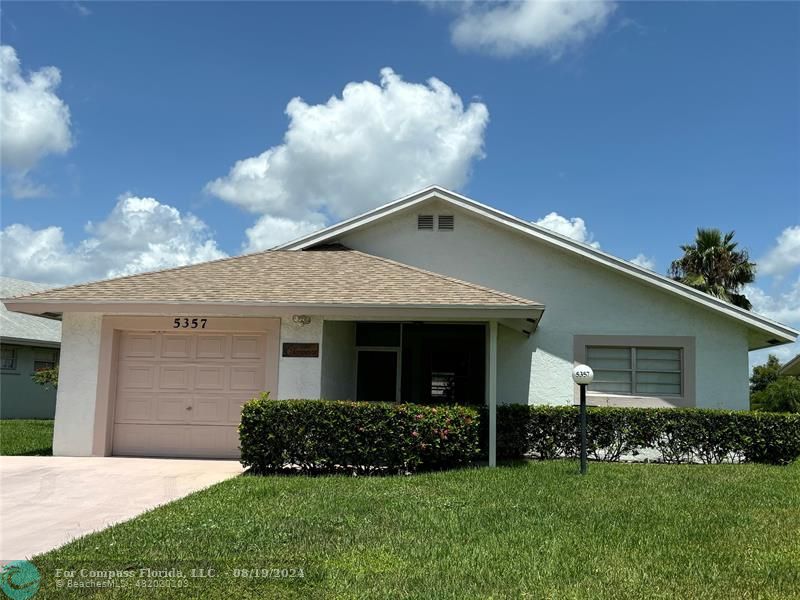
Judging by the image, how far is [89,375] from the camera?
12.5 metres

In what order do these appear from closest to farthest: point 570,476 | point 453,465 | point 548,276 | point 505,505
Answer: point 505,505
point 570,476
point 453,465
point 548,276

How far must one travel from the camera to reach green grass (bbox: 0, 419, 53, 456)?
1320cm

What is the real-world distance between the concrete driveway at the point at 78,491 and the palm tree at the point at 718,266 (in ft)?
70.2

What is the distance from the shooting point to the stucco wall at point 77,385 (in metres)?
12.4

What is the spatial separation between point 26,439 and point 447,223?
10539 mm

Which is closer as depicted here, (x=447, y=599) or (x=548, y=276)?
(x=447, y=599)

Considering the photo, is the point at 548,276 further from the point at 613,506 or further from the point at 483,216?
the point at 613,506

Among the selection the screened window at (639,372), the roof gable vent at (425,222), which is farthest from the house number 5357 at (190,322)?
the screened window at (639,372)

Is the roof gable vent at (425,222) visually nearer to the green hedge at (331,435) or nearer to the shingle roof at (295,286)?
the shingle roof at (295,286)

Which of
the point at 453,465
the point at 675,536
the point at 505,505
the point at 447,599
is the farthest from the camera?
the point at 453,465

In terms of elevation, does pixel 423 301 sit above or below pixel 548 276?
below

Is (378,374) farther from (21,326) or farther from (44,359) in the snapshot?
(44,359)

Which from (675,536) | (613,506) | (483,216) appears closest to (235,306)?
(483,216)

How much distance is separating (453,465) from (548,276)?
518 centimetres
